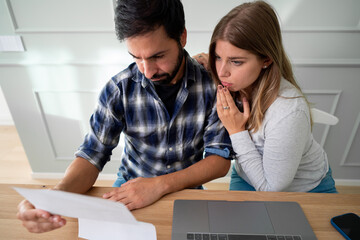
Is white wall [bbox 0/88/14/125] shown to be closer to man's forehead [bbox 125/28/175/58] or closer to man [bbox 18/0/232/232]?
man [bbox 18/0/232/232]

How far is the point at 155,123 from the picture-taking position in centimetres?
93

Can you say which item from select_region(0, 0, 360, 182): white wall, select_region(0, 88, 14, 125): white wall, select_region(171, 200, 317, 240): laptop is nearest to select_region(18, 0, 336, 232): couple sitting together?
select_region(171, 200, 317, 240): laptop

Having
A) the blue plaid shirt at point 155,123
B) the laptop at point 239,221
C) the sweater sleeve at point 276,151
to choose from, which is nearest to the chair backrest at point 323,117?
the sweater sleeve at point 276,151

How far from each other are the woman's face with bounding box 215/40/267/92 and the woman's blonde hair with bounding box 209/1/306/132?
18mm

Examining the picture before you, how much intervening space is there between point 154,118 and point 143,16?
387 millimetres

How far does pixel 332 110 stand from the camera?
1.56m

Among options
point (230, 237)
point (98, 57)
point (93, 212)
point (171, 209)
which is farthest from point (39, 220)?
point (98, 57)

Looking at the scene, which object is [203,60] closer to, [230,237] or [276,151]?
[276,151]

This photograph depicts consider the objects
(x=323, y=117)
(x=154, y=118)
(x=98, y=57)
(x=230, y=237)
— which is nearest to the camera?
(x=230, y=237)

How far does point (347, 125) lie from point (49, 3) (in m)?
2.05

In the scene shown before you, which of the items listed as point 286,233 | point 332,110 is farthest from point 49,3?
point 332,110

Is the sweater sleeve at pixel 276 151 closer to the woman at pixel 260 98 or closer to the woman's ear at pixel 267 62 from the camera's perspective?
the woman at pixel 260 98

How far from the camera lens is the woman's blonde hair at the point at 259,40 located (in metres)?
0.78

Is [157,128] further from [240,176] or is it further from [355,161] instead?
[355,161]
